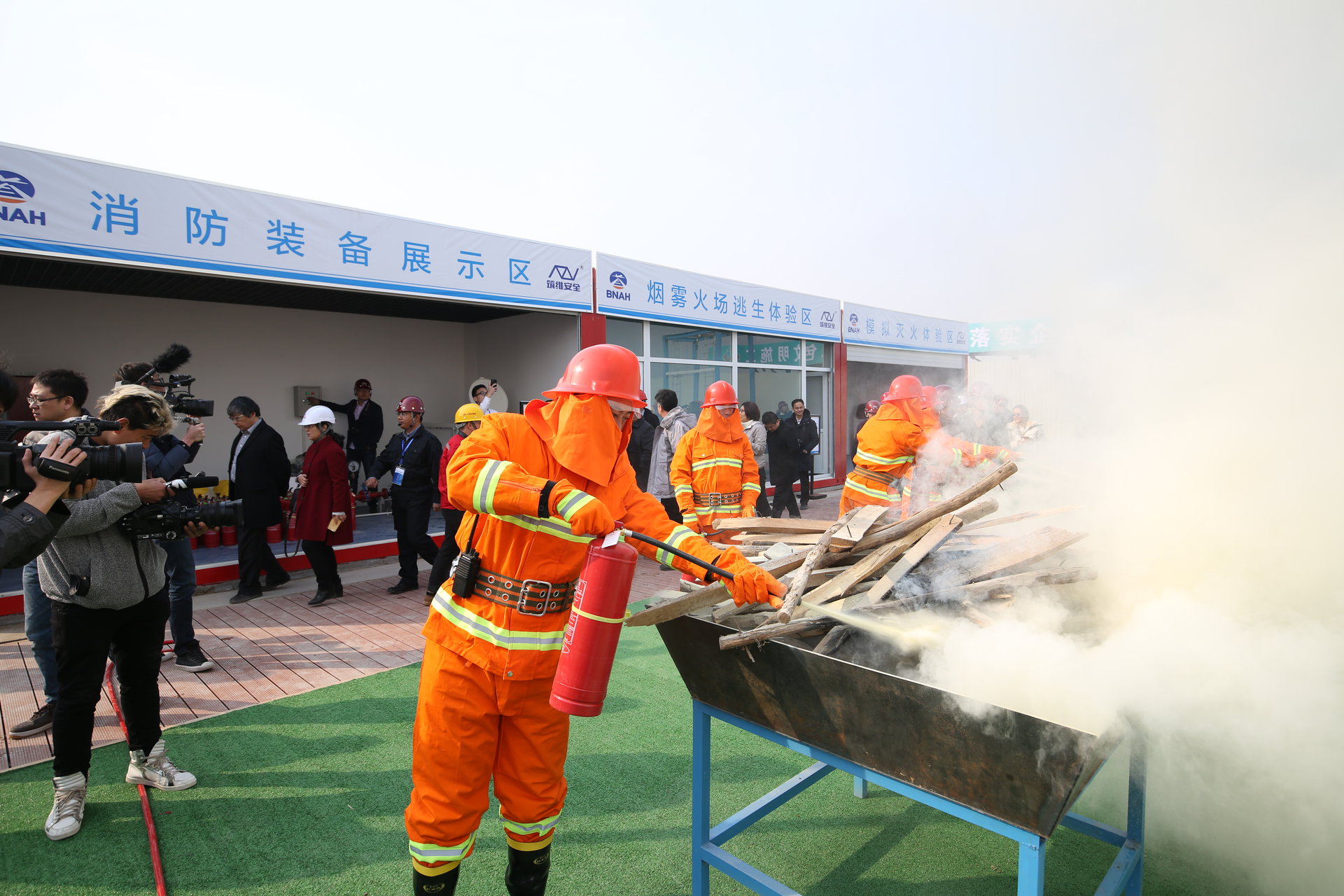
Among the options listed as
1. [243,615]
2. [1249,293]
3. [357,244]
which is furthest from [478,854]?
[357,244]

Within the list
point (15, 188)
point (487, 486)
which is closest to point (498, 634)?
point (487, 486)

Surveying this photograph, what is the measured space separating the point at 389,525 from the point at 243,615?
3624 millimetres

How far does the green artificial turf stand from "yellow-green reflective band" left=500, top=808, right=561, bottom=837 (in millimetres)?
531

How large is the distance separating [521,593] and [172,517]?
6.07ft

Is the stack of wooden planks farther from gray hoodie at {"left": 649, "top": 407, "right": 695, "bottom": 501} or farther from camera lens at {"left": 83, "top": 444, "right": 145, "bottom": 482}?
gray hoodie at {"left": 649, "top": 407, "right": 695, "bottom": 501}

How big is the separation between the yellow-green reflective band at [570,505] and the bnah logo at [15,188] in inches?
255

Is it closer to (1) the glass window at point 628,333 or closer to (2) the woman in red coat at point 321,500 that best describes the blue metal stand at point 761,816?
(2) the woman in red coat at point 321,500

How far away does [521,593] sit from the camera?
2266mm

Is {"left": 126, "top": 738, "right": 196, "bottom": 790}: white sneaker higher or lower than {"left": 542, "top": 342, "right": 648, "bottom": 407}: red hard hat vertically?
lower

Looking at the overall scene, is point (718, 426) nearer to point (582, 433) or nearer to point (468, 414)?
point (468, 414)

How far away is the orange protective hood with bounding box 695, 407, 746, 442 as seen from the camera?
584 cm

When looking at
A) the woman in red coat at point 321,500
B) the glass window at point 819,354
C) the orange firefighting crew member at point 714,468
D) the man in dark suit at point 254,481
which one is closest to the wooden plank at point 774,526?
the orange firefighting crew member at point 714,468

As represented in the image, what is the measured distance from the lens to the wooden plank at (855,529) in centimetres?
288

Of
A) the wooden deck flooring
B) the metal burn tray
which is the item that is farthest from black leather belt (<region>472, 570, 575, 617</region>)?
the wooden deck flooring
